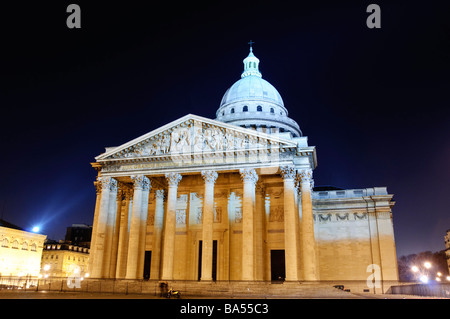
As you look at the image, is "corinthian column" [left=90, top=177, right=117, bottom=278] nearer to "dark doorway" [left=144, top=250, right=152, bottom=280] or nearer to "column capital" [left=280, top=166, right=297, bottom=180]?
"dark doorway" [left=144, top=250, right=152, bottom=280]

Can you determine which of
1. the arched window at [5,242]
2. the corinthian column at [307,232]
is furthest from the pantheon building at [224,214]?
the arched window at [5,242]

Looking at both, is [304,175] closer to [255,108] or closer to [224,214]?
[224,214]

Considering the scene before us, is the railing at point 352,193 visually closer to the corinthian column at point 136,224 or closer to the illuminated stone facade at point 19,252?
the corinthian column at point 136,224

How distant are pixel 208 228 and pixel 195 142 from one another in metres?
8.86

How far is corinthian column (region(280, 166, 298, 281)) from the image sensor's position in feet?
118

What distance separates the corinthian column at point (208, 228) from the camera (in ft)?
122

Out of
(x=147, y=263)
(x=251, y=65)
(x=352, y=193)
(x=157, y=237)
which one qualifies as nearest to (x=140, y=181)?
(x=157, y=237)

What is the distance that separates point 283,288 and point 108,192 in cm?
2097

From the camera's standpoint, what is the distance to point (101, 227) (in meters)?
41.6

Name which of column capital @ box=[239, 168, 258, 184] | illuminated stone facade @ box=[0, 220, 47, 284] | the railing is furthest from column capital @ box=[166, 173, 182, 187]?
illuminated stone facade @ box=[0, 220, 47, 284]

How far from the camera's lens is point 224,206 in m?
45.5
